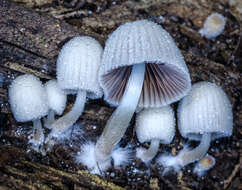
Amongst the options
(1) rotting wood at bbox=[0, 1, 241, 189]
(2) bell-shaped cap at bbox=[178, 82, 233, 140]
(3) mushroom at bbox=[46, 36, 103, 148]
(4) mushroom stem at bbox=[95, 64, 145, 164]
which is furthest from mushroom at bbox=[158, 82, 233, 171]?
(3) mushroom at bbox=[46, 36, 103, 148]

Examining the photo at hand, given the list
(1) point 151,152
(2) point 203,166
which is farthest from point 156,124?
(2) point 203,166

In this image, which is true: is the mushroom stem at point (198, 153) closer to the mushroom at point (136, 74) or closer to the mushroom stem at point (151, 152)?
the mushroom stem at point (151, 152)

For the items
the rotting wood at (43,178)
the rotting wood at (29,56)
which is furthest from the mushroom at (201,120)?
the rotting wood at (43,178)

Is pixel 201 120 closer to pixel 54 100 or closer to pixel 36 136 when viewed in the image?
pixel 54 100

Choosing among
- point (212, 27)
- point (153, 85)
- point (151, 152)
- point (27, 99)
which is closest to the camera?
point (27, 99)

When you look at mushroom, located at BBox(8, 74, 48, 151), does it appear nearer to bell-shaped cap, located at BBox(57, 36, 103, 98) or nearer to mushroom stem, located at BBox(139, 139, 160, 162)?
bell-shaped cap, located at BBox(57, 36, 103, 98)

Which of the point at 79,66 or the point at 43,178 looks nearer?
the point at 79,66
